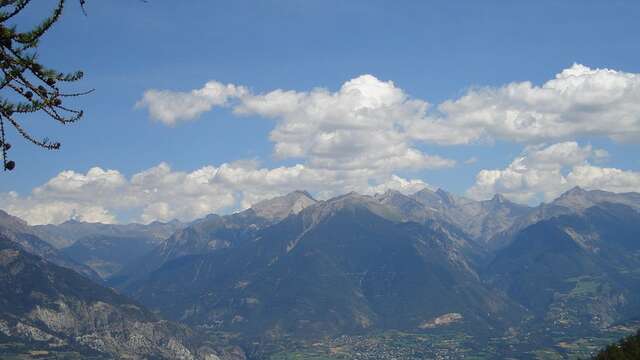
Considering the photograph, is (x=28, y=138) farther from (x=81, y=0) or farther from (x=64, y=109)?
(x=81, y=0)

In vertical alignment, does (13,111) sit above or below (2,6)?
below

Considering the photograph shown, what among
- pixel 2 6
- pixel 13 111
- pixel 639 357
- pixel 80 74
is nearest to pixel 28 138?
pixel 13 111

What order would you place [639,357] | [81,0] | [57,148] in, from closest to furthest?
[81,0] < [57,148] < [639,357]

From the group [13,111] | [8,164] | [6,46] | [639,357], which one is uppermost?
[6,46]

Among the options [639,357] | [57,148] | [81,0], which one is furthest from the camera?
[639,357]

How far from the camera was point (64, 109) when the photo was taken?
2061 centimetres

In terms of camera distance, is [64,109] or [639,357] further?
[639,357]

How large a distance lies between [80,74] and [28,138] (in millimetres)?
2468

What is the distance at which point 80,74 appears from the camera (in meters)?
21.2

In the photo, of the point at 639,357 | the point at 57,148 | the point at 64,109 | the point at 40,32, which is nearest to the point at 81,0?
the point at 40,32

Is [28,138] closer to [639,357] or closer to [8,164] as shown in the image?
[8,164]

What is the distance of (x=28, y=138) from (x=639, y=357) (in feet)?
683

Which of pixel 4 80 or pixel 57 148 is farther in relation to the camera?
pixel 57 148

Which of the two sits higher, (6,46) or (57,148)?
(6,46)
